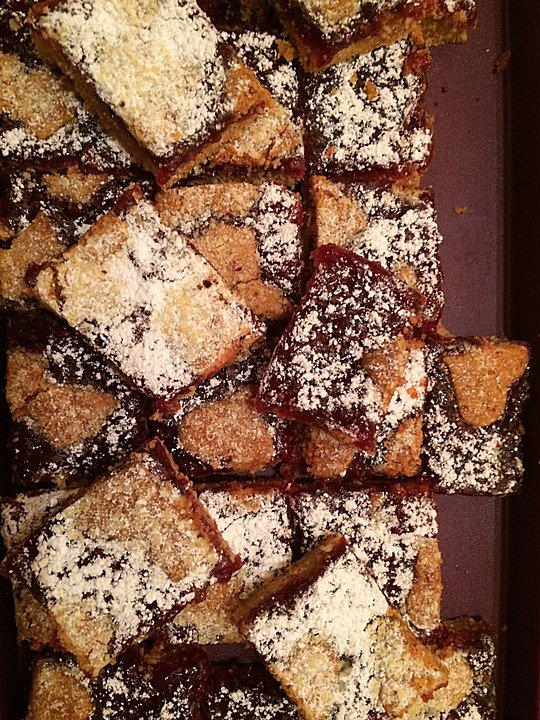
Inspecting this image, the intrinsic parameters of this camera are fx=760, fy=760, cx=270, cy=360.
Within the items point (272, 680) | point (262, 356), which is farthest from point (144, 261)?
point (272, 680)

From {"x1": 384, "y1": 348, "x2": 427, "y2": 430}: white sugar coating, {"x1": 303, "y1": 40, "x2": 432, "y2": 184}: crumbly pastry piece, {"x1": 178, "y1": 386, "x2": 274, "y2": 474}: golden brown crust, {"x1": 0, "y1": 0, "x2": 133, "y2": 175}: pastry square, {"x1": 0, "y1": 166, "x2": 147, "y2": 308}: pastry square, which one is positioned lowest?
{"x1": 178, "y1": 386, "x2": 274, "y2": 474}: golden brown crust

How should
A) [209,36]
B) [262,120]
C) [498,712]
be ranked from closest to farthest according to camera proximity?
[209,36]
[262,120]
[498,712]

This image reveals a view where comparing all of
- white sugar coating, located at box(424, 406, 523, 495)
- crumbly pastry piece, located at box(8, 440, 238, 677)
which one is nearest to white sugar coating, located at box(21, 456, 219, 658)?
crumbly pastry piece, located at box(8, 440, 238, 677)

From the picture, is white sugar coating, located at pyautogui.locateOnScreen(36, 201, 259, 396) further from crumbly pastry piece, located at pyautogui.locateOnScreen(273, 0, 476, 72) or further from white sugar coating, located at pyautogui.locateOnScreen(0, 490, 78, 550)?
crumbly pastry piece, located at pyautogui.locateOnScreen(273, 0, 476, 72)

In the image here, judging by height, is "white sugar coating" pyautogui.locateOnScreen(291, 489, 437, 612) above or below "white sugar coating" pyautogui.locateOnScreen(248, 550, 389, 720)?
above

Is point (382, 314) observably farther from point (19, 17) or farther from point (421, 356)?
point (19, 17)

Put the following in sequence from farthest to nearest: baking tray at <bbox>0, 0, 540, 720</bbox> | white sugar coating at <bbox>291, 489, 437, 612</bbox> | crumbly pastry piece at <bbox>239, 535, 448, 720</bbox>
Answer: baking tray at <bbox>0, 0, 540, 720</bbox>, white sugar coating at <bbox>291, 489, 437, 612</bbox>, crumbly pastry piece at <bbox>239, 535, 448, 720</bbox>

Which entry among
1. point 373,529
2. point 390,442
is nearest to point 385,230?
point 390,442

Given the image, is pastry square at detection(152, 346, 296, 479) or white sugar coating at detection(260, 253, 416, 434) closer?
white sugar coating at detection(260, 253, 416, 434)
